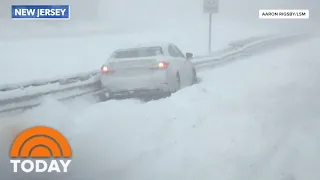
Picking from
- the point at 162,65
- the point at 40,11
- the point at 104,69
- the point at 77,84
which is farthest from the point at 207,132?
the point at 40,11

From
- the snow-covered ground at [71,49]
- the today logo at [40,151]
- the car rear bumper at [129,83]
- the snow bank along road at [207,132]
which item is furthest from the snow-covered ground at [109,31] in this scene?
the today logo at [40,151]

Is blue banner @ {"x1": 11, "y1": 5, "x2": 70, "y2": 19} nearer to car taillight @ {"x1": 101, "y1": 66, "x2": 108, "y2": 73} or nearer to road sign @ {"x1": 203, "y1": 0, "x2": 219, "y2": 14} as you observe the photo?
car taillight @ {"x1": 101, "y1": 66, "x2": 108, "y2": 73}

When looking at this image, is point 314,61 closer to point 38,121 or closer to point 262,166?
point 262,166

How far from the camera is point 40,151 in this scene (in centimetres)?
488

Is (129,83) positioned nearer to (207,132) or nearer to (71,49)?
(71,49)

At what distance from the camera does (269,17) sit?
491cm

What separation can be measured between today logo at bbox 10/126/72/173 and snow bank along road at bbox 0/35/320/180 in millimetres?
68

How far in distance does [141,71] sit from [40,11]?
100cm

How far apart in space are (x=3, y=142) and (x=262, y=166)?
218 centimetres

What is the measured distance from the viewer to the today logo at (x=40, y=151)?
15.9ft

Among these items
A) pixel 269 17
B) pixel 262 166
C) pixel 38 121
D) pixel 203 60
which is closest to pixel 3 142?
pixel 38 121

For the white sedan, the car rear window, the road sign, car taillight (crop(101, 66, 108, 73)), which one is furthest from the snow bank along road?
the road sign

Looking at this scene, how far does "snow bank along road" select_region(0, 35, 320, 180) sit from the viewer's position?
479 centimetres

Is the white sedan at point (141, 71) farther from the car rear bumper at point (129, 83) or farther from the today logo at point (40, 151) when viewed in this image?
the today logo at point (40, 151)
